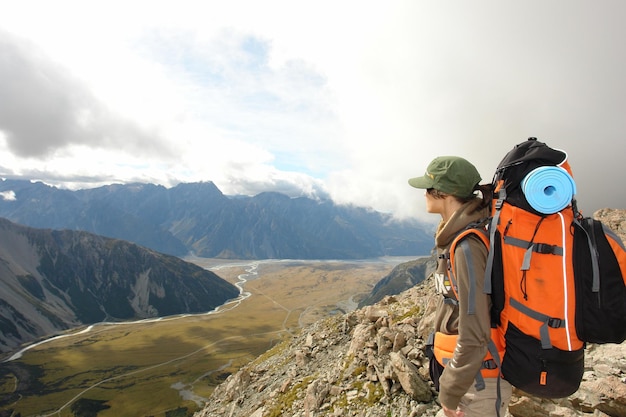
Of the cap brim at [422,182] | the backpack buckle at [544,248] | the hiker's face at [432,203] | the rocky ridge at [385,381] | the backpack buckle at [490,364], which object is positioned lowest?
the rocky ridge at [385,381]

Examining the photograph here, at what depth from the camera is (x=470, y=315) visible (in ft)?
16.9

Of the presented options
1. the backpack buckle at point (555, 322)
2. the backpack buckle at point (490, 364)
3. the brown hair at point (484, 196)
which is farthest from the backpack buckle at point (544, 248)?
the backpack buckle at point (490, 364)

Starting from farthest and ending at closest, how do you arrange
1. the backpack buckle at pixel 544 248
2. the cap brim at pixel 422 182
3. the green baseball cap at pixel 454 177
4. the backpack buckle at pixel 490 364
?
1. the cap brim at pixel 422 182
2. the green baseball cap at pixel 454 177
3. the backpack buckle at pixel 490 364
4. the backpack buckle at pixel 544 248

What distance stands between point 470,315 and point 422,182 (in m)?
2.60

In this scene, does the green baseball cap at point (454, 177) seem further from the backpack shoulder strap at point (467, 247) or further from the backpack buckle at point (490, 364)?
the backpack buckle at point (490, 364)

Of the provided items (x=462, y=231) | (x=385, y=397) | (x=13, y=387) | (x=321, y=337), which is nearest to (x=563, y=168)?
(x=462, y=231)

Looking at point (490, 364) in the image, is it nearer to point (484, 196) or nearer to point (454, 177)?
point (484, 196)

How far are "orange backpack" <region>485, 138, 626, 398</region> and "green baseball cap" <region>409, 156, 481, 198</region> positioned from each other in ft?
2.07

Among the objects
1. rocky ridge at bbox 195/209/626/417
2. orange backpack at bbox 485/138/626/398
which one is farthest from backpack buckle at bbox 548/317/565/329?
rocky ridge at bbox 195/209/626/417

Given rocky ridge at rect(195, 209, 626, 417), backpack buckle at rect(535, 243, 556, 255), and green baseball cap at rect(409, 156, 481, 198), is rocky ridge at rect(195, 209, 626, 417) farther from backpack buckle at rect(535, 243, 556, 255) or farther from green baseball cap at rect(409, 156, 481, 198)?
green baseball cap at rect(409, 156, 481, 198)

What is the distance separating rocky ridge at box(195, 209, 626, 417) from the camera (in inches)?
383

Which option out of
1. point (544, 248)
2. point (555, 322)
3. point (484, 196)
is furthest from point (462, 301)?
point (484, 196)

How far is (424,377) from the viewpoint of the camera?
45.4 ft

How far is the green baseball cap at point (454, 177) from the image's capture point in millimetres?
5898
